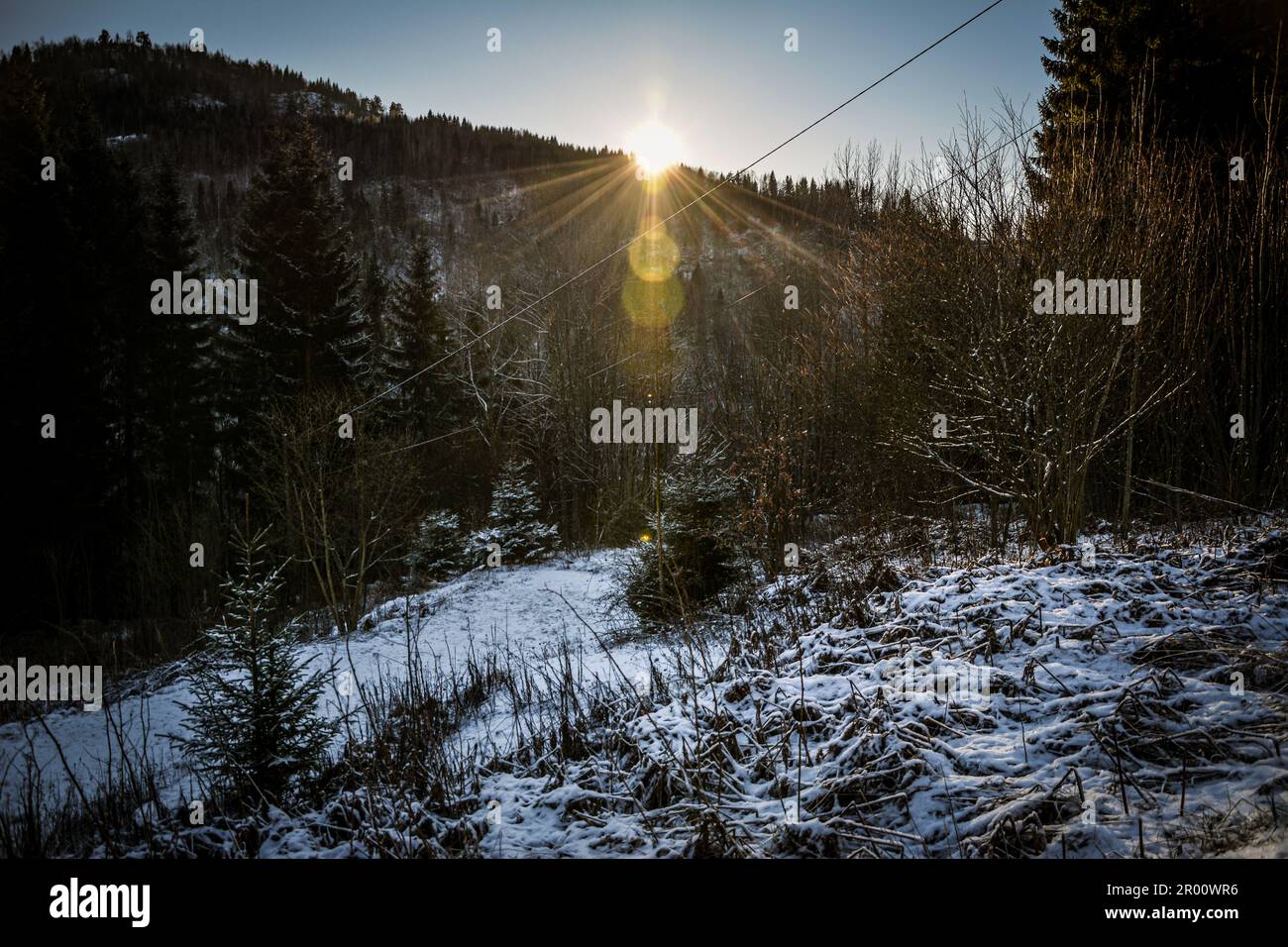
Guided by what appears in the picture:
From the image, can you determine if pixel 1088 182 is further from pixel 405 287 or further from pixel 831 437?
pixel 405 287

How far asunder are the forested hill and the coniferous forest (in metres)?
99.0

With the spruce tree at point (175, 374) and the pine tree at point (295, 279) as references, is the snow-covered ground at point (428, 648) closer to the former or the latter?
the pine tree at point (295, 279)

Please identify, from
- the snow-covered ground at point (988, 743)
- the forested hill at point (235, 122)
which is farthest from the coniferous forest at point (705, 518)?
the forested hill at point (235, 122)

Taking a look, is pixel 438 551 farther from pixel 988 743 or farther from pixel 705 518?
pixel 988 743

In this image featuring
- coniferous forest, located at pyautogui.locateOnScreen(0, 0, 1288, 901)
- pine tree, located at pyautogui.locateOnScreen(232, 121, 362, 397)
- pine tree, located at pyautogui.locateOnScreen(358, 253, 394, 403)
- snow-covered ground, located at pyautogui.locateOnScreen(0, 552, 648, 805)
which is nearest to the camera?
coniferous forest, located at pyautogui.locateOnScreen(0, 0, 1288, 901)

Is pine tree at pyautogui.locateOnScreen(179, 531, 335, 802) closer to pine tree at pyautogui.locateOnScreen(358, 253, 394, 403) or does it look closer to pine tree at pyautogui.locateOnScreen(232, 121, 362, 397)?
pine tree at pyautogui.locateOnScreen(232, 121, 362, 397)

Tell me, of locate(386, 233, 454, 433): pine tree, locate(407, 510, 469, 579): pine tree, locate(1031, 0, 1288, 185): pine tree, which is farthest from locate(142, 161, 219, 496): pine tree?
locate(1031, 0, 1288, 185): pine tree

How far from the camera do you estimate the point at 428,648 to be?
11.6 m

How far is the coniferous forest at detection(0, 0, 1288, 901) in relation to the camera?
275 cm

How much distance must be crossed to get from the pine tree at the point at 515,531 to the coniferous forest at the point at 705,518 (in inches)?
5.8

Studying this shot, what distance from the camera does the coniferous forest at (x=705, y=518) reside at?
275 cm

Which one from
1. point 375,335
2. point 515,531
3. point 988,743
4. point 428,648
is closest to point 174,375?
point 375,335

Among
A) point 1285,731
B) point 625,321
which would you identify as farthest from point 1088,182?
point 625,321

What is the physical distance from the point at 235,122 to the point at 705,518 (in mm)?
142026
